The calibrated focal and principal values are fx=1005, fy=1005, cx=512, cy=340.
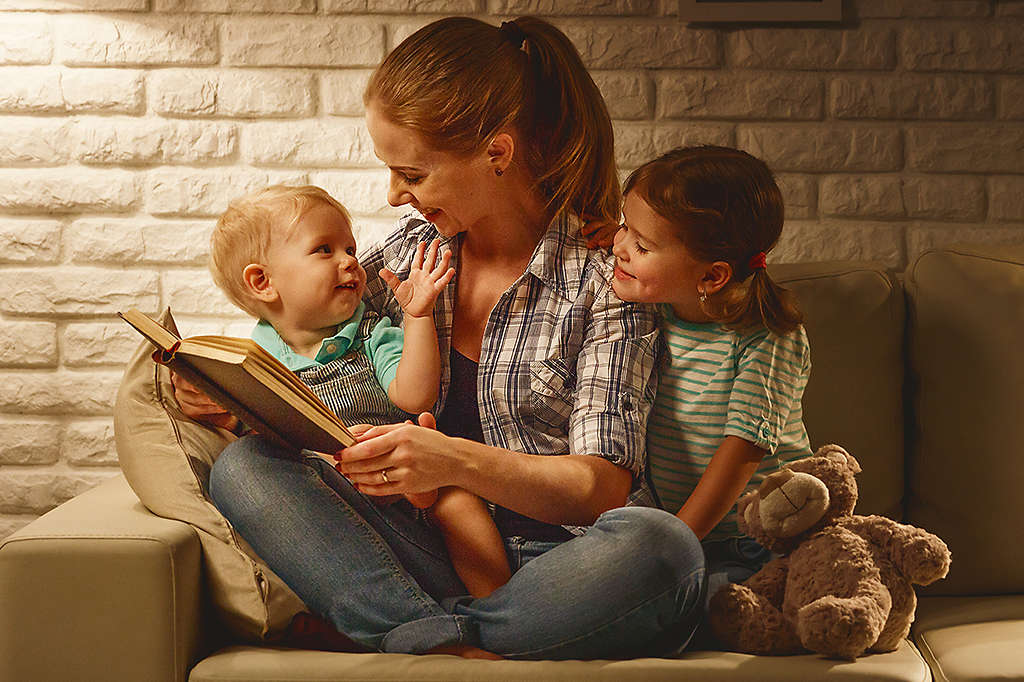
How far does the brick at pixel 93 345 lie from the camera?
1.99m

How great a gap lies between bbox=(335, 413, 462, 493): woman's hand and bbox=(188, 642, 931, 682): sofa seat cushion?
8.2 inches

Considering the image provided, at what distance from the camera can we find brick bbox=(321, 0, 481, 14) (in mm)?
1939

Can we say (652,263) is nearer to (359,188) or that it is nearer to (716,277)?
(716,277)

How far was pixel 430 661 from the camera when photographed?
122 cm

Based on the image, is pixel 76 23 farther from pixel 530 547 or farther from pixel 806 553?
pixel 806 553

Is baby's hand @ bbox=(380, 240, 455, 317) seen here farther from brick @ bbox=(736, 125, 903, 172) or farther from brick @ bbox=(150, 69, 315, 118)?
brick @ bbox=(736, 125, 903, 172)

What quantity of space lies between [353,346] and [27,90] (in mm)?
949

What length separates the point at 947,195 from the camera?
1.95 meters

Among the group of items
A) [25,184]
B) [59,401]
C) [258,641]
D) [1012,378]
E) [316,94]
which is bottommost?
[258,641]

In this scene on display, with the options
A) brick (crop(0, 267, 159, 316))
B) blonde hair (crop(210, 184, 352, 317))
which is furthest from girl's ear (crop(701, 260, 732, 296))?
brick (crop(0, 267, 159, 316))

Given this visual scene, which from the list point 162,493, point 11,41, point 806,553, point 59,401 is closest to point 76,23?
point 11,41

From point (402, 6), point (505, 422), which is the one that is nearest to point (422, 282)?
point (505, 422)

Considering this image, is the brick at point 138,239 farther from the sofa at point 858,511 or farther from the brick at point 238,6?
the sofa at point 858,511

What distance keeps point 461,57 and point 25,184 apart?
103cm
